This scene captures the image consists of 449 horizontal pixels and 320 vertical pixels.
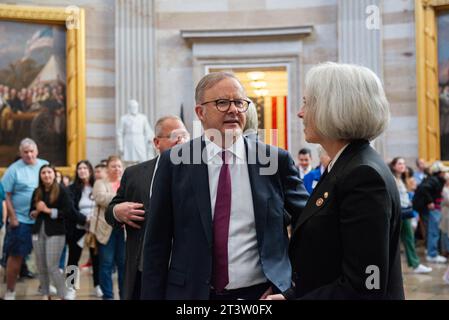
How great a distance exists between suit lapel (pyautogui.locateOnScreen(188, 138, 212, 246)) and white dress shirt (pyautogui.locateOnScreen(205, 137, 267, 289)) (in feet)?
0.12

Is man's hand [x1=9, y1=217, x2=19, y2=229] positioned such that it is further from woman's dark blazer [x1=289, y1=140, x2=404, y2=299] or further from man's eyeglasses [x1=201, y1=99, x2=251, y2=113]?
woman's dark blazer [x1=289, y1=140, x2=404, y2=299]

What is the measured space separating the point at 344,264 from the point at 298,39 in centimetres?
1375

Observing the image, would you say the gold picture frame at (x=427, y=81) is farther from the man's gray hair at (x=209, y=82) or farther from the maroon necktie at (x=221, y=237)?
the maroon necktie at (x=221, y=237)

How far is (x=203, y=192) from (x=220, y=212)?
0.11 m

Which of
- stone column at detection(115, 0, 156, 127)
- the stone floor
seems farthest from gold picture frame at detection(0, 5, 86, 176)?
the stone floor

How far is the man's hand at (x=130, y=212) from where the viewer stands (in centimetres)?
403

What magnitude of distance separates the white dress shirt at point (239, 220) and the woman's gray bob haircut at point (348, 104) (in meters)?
0.68

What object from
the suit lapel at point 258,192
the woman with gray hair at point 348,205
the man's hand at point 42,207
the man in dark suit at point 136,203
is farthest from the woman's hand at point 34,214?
the woman with gray hair at point 348,205

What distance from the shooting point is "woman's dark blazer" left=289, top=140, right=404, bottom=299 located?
2.22m

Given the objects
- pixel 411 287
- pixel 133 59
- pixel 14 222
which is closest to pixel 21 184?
pixel 14 222

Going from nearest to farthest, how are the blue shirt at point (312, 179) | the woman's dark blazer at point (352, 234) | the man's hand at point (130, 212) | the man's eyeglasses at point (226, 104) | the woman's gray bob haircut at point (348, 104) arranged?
the woman's dark blazer at point (352, 234) < the woman's gray bob haircut at point (348, 104) < the man's eyeglasses at point (226, 104) < the man's hand at point (130, 212) < the blue shirt at point (312, 179)
